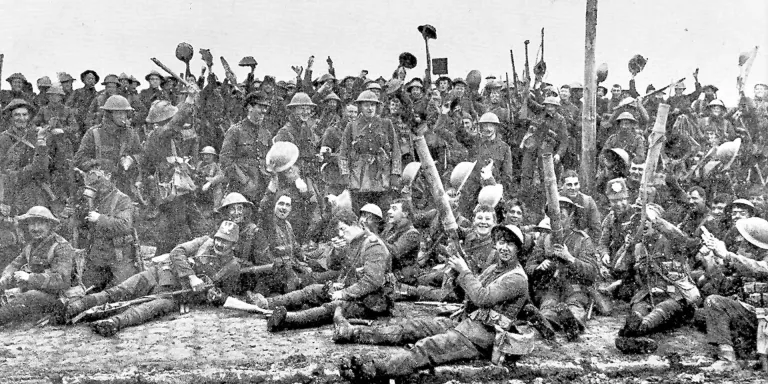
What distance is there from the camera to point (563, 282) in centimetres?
771

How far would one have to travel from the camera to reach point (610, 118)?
40.2 ft

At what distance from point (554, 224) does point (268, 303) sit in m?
3.09

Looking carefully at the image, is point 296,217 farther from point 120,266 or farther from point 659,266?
point 659,266

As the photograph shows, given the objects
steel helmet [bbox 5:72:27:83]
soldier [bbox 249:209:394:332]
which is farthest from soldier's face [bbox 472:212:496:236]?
steel helmet [bbox 5:72:27:83]

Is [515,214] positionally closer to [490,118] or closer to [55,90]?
[490,118]

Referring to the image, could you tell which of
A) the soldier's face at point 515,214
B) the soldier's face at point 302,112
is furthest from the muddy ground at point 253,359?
the soldier's face at point 302,112

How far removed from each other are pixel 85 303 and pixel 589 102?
738 cm

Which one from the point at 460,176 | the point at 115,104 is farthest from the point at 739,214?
the point at 115,104

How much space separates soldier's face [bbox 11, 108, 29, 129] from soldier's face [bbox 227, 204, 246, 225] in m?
4.13

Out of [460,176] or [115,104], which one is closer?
[460,176]

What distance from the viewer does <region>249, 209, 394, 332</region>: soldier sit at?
24.0 ft

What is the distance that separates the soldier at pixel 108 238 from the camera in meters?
8.23

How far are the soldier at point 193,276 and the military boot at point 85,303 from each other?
2.8 inches

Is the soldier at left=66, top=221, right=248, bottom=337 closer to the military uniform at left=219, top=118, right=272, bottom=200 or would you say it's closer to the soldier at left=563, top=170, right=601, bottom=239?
the military uniform at left=219, top=118, right=272, bottom=200
